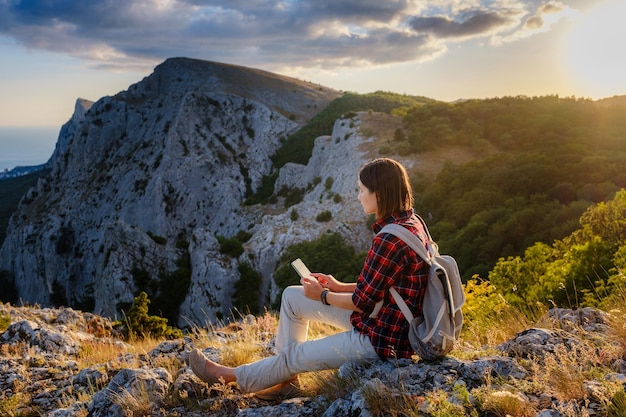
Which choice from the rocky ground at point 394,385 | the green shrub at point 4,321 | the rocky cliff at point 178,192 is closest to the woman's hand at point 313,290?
the rocky ground at point 394,385

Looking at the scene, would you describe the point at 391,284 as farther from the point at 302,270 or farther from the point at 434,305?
the point at 302,270

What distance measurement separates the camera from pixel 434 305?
13.0 ft

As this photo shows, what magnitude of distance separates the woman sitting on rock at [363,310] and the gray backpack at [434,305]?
0.22 feet

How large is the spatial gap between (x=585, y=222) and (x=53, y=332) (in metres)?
12.1

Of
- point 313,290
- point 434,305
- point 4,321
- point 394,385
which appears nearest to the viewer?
point 394,385

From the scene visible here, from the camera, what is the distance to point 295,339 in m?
4.71

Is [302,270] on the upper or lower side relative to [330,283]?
upper

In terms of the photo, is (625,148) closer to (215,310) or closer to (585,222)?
(585,222)

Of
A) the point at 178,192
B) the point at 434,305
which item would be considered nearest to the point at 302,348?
the point at 434,305

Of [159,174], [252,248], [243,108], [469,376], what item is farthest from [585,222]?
[243,108]

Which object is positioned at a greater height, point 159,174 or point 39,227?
point 159,174

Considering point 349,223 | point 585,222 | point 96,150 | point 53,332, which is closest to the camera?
point 53,332

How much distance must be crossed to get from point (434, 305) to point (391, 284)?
1.37ft

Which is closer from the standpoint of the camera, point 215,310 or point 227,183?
point 215,310
